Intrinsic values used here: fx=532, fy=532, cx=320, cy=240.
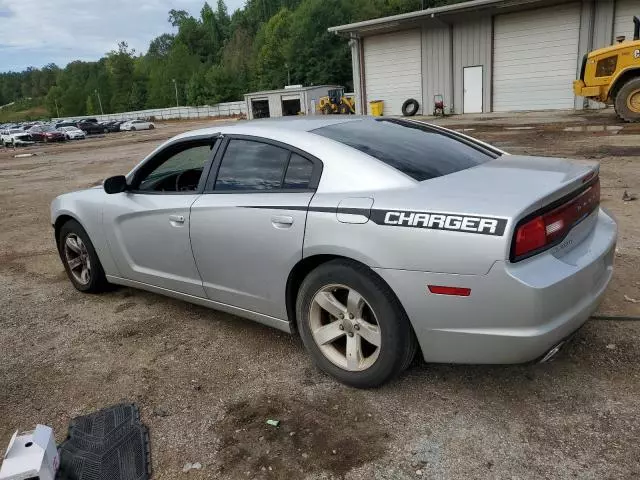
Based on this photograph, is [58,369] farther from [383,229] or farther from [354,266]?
[383,229]

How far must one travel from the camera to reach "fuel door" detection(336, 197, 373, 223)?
105 inches

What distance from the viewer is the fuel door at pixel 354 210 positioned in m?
2.67

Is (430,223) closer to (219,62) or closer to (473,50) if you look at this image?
(473,50)

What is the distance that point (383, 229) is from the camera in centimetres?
258

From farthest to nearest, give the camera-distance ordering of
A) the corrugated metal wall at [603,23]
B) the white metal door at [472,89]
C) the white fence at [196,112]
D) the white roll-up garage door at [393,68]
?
the white fence at [196,112] < the white roll-up garage door at [393,68] < the white metal door at [472,89] < the corrugated metal wall at [603,23]

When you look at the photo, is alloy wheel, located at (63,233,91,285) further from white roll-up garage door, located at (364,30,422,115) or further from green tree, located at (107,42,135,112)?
green tree, located at (107,42,135,112)

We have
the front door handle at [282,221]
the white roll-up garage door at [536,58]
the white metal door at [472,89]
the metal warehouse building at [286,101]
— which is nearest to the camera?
the front door handle at [282,221]

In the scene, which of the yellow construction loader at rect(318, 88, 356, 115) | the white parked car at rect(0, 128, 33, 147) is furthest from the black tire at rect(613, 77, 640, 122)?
the white parked car at rect(0, 128, 33, 147)

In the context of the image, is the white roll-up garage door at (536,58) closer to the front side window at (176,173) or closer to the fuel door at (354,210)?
the front side window at (176,173)

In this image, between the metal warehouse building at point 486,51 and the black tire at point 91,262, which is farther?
the metal warehouse building at point 486,51

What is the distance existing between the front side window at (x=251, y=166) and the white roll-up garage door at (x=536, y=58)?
926 inches

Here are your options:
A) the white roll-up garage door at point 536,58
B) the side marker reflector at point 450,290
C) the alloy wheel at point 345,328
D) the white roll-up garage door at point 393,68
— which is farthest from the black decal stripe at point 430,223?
the white roll-up garage door at point 393,68

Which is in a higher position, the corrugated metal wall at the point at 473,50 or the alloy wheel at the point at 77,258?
the corrugated metal wall at the point at 473,50

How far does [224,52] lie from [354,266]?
136 metres
